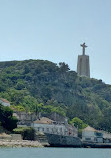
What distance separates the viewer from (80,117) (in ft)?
600

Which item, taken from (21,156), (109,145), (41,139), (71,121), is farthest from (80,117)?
(21,156)

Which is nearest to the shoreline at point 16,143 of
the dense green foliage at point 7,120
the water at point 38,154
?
the water at point 38,154

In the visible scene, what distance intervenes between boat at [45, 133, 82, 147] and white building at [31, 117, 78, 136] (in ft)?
26.7

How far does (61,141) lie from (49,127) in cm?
1529

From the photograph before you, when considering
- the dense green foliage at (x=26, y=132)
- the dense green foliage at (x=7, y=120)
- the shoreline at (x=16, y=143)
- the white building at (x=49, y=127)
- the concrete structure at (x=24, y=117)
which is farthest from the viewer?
the white building at (x=49, y=127)

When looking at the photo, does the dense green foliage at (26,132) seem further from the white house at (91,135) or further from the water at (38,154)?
the white house at (91,135)

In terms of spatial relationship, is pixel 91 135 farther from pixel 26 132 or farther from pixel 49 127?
pixel 26 132

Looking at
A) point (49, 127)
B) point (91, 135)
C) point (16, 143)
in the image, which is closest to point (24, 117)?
point (49, 127)

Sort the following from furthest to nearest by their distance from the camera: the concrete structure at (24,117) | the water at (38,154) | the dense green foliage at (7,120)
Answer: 1. the concrete structure at (24,117)
2. the dense green foliage at (7,120)
3. the water at (38,154)

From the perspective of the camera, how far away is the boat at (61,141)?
113125 millimetres

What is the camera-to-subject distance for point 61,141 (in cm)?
11725

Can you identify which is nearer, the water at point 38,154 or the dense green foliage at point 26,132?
the water at point 38,154

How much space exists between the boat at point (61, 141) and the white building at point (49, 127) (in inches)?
321

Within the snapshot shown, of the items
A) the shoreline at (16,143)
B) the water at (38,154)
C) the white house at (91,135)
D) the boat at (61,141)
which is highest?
the white house at (91,135)
